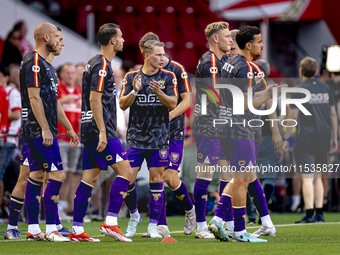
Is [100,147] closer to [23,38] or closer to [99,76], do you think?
[99,76]

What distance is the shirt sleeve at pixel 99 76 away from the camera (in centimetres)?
604

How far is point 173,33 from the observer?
66.2 ft

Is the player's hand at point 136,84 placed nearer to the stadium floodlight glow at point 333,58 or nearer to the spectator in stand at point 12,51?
the stadium floodlight glow at point 333,58

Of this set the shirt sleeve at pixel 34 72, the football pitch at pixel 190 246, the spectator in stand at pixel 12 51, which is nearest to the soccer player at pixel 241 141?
the football pitch at pixel 190 246

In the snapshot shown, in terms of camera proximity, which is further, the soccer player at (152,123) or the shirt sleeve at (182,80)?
the shirt sleeve at (182,80)

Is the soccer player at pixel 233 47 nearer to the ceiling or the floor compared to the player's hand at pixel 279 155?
nearer to the ceiling

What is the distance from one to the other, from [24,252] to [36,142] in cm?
118

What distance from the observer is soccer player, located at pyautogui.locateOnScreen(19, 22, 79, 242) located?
602 centimetres

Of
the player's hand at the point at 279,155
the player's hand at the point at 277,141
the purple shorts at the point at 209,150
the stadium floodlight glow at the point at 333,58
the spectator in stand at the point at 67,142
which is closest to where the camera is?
the player's hand at the point at 277,141

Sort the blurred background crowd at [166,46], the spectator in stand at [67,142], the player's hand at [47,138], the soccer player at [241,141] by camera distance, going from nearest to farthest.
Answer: the soccer player at [241,141]
the player's hand at [47,138]
the spectator in stand at [67,142]
the blurred background crowd at [166,46]

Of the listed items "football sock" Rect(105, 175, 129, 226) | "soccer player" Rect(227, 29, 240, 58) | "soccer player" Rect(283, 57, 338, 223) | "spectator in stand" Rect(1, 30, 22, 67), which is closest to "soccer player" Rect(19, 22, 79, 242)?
"football sock" Rect(105, 175, 129, 226)

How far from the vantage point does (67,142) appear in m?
9.80

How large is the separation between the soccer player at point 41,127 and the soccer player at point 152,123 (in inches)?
31.5

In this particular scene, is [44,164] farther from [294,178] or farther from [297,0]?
[297,0]
